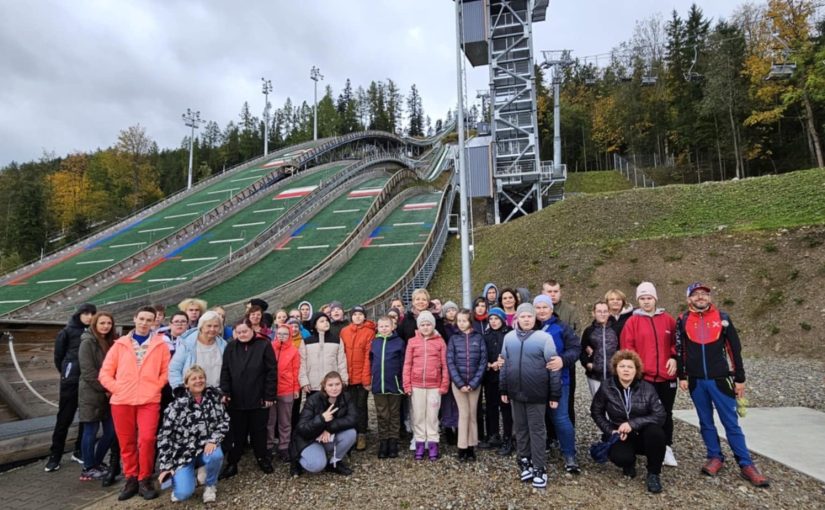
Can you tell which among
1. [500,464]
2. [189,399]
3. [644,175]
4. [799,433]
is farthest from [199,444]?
[644,175]

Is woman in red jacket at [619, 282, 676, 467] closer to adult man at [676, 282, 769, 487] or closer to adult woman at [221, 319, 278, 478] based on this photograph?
adult man at [676, 282, 769, 487]

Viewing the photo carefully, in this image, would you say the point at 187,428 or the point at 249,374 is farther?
the point at 249,374

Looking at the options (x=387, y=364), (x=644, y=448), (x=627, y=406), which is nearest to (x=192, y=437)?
(x=387, y=364)

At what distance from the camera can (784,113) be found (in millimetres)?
27812

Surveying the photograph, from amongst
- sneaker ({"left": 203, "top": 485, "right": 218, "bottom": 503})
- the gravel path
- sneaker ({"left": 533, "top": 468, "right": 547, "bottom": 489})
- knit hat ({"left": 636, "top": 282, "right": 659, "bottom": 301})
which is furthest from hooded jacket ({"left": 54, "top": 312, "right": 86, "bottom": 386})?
knit hat ({"left": 636, "top": 282, "right": 659, "bottom": 301})

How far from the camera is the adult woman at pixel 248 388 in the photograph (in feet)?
15.7

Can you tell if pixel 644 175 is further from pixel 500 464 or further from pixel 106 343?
pixel 106 343

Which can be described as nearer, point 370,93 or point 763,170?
point 763,170

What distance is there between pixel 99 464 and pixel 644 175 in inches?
1445

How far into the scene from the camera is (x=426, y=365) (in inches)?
206

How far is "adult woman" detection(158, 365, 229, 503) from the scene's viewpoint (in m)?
4.18

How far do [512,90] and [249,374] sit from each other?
33.4 m

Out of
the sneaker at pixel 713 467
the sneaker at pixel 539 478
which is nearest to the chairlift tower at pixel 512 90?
the sneaker at pixel 713 467

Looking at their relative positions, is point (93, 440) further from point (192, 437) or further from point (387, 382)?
point (387, 382)
